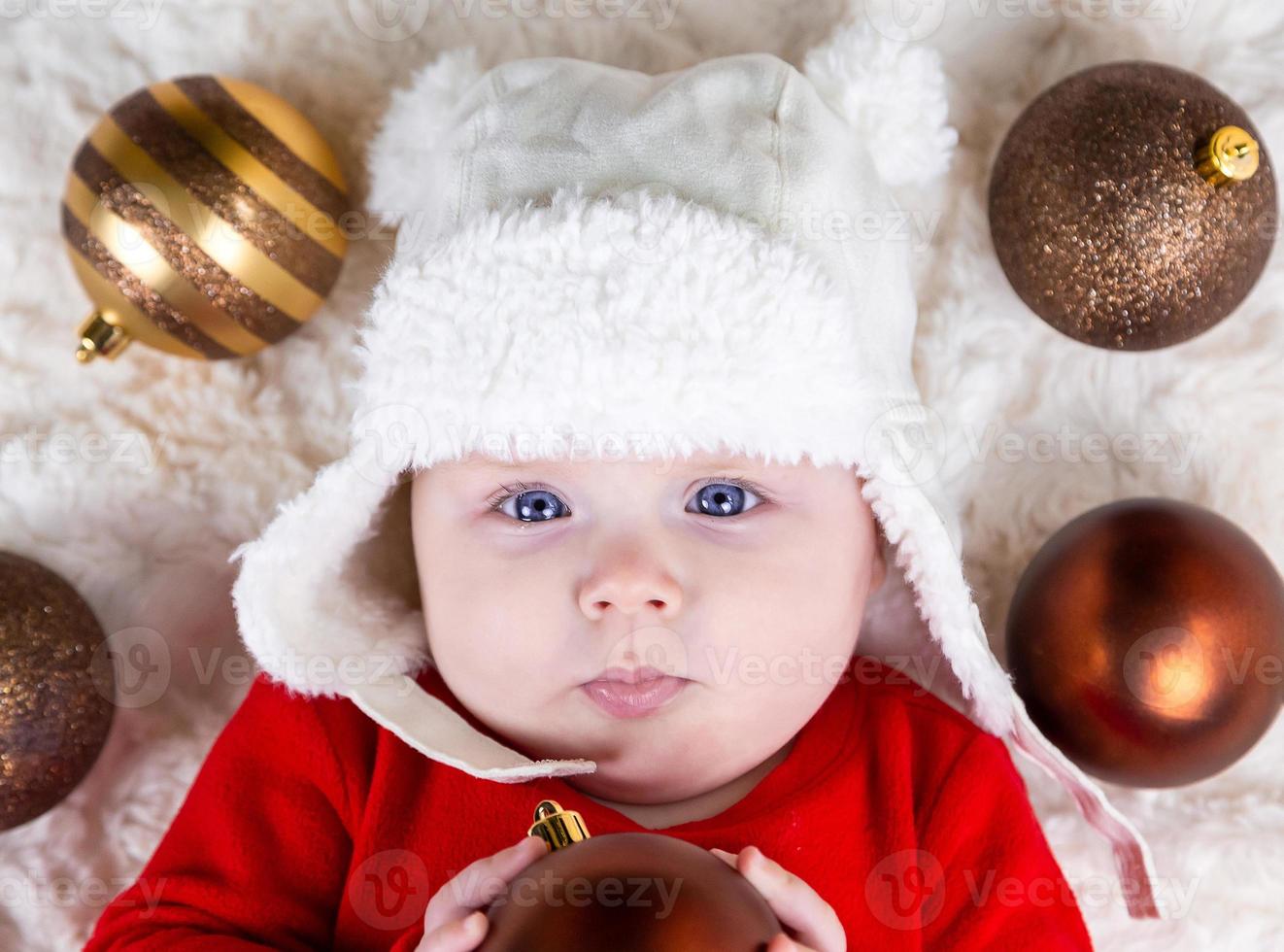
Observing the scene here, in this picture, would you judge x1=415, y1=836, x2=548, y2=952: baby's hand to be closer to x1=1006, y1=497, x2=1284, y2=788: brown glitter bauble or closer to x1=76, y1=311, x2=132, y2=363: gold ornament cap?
x1=1006, y1=497, x2=1284, y2=788: brown glitter bauble

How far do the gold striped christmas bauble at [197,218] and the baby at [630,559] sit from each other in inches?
3.7

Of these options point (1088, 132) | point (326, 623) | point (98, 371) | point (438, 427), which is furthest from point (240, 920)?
point (1088, 132)

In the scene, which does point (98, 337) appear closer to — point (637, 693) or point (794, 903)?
point (637, 693)

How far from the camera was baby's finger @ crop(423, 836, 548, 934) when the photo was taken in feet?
3.02

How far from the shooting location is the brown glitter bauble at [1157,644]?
3.83 ft

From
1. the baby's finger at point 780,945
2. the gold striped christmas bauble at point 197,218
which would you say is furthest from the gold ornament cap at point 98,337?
the baby's finger at point 780,945

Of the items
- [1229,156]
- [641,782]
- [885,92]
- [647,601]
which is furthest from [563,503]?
[1229,156]

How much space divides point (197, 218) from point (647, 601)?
0.59 m

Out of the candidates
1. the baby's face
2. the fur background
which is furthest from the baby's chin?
the fur background

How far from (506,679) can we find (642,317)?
0.34 metres

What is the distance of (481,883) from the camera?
951 mm

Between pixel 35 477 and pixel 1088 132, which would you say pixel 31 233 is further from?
pixel 1088 132

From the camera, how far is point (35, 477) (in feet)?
4.54

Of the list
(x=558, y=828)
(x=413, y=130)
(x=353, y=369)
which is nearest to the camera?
(x=558, y=828)
